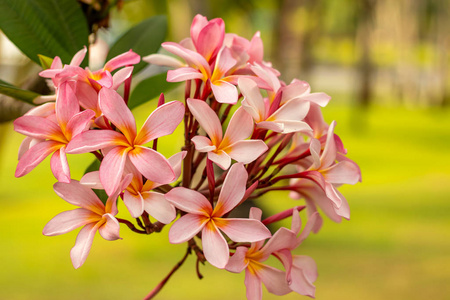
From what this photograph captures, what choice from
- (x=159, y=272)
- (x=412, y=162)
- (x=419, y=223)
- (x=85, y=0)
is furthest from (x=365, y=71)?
(x=85, y=0)

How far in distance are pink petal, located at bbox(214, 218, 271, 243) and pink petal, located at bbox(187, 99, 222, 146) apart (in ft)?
0.24

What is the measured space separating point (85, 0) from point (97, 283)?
2.98 meters

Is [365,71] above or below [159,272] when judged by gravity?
below

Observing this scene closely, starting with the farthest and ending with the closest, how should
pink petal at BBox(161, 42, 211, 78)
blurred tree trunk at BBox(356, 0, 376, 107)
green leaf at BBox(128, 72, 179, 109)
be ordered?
1. blurred tree trunk at BBox(356, 0, 376, 107)
2. green leaf at BBox(128, 72, 179, 109)
3. pink petal at BBox(161, 42, 211, 78)

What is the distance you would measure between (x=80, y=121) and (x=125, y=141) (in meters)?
0.04

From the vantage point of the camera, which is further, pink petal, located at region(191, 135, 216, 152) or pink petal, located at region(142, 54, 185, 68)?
pink petal, located at region(142, 54, 185, 68)

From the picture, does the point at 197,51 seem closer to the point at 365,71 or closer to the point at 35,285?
the point at 35,285

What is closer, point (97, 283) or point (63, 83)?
point (63, 83)

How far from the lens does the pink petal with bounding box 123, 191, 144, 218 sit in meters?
0.48

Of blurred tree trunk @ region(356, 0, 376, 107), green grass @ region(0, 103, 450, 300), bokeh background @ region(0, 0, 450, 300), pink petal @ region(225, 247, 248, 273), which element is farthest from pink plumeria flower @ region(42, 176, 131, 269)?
blurred tree trunk @ region(356, 0, 376, 107)

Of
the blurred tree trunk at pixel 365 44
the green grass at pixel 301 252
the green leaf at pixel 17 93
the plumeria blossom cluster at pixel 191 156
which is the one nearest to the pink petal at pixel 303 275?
the plumeria blossom cluster at pixel 191 156

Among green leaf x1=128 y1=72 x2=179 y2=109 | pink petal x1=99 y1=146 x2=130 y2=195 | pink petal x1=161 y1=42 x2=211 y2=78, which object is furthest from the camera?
green leaf x1=128 y1=72 x2=179 y2=109

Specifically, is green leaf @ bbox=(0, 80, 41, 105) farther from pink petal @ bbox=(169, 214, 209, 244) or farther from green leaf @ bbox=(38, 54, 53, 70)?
pink petal @ bbox=(169, 214, 209, 244)

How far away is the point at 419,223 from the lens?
494 centimetres
